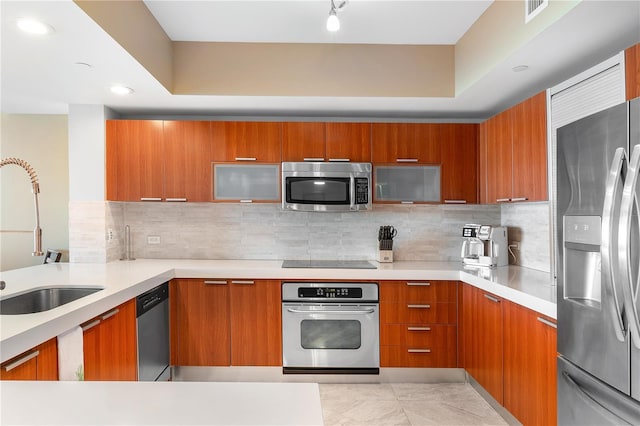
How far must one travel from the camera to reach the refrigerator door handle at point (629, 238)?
130 centimetres

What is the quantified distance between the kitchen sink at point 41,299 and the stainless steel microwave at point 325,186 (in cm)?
163

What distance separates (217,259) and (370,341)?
5.35 ft

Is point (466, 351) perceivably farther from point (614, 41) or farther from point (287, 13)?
point (287, 13)

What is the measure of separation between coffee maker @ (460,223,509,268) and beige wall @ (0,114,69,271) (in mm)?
3795

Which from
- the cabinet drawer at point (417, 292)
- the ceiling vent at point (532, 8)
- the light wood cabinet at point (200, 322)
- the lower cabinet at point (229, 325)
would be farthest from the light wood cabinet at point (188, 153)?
the ceiling vent at point (532, 8)

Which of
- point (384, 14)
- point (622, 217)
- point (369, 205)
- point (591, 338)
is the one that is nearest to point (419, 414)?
point (591, 338)

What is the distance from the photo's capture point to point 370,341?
10.0ft

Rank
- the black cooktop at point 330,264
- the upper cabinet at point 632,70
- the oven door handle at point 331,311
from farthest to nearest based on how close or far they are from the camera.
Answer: the black cooktop at point 330,264 → the oven door handle at point 331,311 → the upper cabinet at point 632,70

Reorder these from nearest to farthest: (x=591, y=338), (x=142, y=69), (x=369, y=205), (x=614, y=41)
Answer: (x=591, y=338), (x=614, y=41), (x=142, y=69), (x=369, y=205)

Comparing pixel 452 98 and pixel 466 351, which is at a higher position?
pixel 452 98

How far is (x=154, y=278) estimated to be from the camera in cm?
269

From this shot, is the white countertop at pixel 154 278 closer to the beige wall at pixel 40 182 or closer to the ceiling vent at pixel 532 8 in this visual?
the beige wall at pixel 40 182

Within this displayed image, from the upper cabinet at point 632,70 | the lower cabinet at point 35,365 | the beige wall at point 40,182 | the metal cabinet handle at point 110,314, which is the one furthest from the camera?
the beige wall at point 40,182

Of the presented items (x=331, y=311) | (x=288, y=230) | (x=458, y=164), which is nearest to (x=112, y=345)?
(x=331, y=311)
